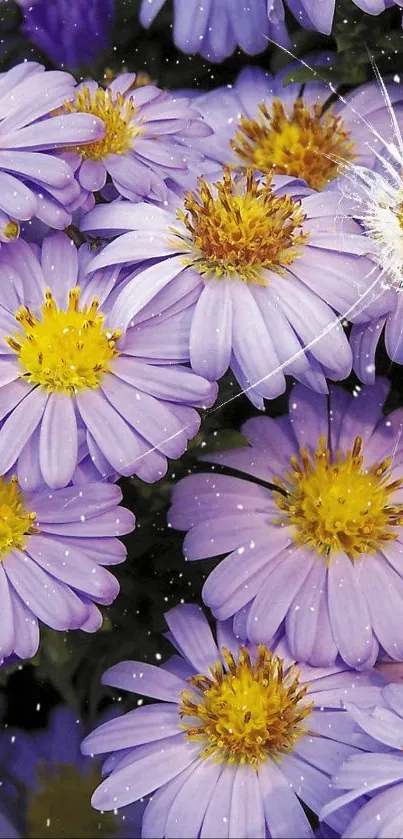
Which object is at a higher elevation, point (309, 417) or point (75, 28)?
point (75, 28)

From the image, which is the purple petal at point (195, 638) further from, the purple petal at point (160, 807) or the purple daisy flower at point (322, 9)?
the purple daisy flower at point (322, 9)

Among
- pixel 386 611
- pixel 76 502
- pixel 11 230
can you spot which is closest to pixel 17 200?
pixel 11 230

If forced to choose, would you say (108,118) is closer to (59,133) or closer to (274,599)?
(59,133)

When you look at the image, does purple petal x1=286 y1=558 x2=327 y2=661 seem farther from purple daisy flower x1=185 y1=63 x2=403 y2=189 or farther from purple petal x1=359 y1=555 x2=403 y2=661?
purple daisy flower x1=185 y1=63 x2=403 y2=189


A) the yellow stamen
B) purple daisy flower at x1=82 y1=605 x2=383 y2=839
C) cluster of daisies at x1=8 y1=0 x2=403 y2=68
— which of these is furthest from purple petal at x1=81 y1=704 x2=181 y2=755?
cluster of daisies at x1=8 y1=0 x2=403 y2=68

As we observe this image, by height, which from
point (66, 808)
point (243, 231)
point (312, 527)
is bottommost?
point (66, 808)

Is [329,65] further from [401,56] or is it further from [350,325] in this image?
[350,325]
